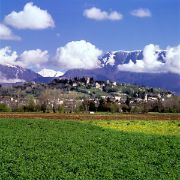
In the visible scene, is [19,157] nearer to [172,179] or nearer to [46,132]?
[172,179]

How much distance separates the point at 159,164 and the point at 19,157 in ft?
23.9

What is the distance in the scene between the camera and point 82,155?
26.0 metres

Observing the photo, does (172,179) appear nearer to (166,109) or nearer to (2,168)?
(2,168)

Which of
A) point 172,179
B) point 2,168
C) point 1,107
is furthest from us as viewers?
point 1,107

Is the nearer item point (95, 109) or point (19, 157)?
point (19, 157)

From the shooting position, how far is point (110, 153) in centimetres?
2692

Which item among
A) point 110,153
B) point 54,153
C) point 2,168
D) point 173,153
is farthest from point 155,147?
point 2,168

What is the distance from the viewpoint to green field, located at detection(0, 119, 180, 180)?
21312 mm

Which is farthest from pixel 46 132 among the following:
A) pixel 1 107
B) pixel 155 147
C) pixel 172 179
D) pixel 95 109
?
pixel 95 109

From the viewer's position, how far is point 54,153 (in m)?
26.5

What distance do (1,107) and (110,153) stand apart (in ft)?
247

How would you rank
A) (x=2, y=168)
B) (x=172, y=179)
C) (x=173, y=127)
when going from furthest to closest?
(x=173, y=127)
(x=2, y=168)
(x=172, y=179)

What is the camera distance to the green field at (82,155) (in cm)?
2131

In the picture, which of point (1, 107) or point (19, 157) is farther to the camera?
point (1, 107)
